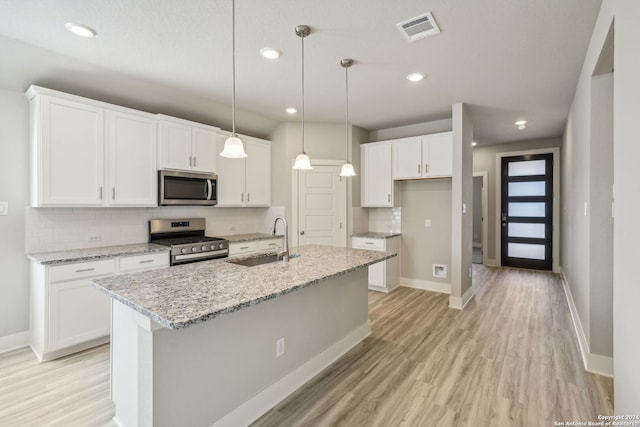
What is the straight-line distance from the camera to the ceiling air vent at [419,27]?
82.9 inches

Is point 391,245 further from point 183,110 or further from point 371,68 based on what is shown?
point 183,110

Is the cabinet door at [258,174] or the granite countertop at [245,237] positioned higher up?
the cabinet door at [258,174]

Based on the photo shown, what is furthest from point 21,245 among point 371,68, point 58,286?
point 371,68

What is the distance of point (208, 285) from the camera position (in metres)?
1.71

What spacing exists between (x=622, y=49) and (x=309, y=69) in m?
2.21

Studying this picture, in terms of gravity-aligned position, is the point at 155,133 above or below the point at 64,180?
above

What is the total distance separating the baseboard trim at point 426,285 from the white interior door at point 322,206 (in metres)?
1.21

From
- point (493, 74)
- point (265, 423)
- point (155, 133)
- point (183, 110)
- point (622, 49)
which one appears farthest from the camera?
point (183, 110)

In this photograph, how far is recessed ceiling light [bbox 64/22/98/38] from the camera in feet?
7.16

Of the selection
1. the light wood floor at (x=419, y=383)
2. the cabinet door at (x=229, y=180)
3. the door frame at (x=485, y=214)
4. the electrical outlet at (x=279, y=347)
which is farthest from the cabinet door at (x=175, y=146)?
the door frame at (x=485, y=214)

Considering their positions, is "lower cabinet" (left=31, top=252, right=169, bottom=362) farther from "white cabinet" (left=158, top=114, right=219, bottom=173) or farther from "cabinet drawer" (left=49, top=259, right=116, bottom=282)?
"white cabinet" (left=158, top=114, right=219, bottom=173)

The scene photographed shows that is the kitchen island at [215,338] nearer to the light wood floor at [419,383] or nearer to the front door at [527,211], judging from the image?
the light wood floor at [419,383]

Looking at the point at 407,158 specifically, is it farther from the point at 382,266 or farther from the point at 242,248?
the point at 242,248

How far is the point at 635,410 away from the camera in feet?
4.35
